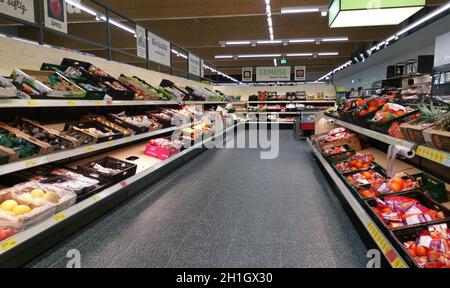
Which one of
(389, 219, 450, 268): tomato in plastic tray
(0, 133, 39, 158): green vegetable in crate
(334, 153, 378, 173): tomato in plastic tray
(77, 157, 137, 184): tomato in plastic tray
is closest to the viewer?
(389, 219, 450, 268): tomato in plastic tray

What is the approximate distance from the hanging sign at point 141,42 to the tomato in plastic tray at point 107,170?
2298 millimetres

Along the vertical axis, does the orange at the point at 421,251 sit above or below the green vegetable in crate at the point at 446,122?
below

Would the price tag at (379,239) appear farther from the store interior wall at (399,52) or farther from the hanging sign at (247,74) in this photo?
the hanging sign at (247,74)

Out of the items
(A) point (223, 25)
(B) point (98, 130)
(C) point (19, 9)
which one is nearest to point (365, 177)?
(B) point (98, 130)

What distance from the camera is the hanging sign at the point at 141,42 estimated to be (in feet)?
16.2

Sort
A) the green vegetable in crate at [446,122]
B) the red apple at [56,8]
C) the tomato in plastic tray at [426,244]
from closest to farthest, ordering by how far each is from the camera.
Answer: the tomato in plastic tray at [426,244]
the green vegetable in crate at [446,122]
the red apple at [56,8]

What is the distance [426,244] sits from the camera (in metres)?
1.59

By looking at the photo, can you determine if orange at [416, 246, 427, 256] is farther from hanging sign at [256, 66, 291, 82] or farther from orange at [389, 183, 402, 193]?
hanging sign at [256, 66, 291, 82]

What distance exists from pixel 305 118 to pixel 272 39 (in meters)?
4.68

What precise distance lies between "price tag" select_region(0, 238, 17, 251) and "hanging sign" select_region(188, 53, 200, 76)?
22.6 ft

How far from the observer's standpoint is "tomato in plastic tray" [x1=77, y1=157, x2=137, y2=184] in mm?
2963

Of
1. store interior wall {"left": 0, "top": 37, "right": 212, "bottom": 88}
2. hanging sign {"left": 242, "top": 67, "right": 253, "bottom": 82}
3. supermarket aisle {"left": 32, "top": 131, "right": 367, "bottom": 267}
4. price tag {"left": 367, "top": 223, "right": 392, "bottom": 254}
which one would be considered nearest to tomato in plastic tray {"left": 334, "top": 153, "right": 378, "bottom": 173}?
supermarket aisle {"left": 32, "top": 131, "right": 367, "bottom": 267}

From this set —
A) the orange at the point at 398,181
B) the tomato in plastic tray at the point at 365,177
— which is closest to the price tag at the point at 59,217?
the tomato in plastic tray at the point at 365,177
